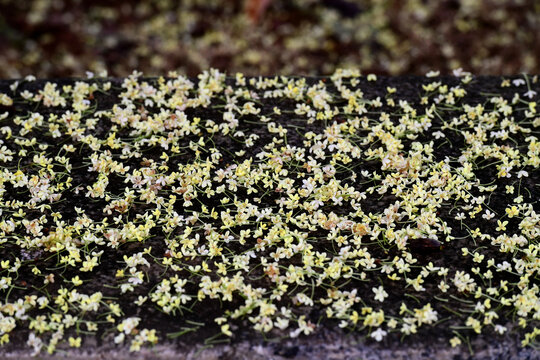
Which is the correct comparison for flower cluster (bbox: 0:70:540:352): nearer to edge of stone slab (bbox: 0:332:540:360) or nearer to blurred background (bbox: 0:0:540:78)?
edge of stone slab (bbox: 0:332:540:360)

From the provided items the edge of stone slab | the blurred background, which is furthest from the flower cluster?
the blurred background

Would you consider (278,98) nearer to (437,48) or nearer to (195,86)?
(195,86)

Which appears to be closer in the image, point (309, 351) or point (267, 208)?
point (309, 351)

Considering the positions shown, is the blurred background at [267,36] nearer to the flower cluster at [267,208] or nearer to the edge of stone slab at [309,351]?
the flower cluster at [267,208]

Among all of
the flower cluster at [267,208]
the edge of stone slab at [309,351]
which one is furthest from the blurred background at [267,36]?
the edge of stone slab at [309,351]

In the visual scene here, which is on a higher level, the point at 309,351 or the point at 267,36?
the point at 267,36

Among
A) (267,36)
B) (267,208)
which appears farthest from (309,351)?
(267,36)

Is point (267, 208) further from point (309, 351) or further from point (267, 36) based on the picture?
point (267, 36)

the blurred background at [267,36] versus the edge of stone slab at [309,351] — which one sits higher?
the blurred background at [267,36]
